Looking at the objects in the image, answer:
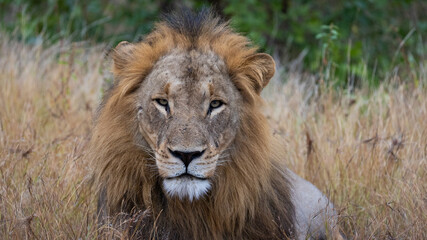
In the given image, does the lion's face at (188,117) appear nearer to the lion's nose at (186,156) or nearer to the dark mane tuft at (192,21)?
the lion's nose at (186,156)

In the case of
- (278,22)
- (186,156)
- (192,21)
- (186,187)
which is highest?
(278,22)

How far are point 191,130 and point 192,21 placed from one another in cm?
78

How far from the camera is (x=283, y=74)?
27.2ft

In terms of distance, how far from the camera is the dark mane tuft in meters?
3.72

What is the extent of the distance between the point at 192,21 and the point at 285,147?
1476 millimetres

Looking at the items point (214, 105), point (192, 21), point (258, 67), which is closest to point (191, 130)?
point (214, 105)

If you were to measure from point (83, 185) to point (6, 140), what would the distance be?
3.02 feet

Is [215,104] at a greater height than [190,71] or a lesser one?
lesser

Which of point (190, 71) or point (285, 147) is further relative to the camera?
point (285, 147)

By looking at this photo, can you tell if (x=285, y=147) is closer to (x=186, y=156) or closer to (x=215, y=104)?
(x=215, y=104)

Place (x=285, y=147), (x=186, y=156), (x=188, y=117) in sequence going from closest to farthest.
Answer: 1. (x=186, y=156)
2. (x=188, y=117)
3. (x=285, y=147)

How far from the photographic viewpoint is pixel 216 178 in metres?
3.50

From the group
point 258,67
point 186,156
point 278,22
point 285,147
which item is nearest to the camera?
point 186,156

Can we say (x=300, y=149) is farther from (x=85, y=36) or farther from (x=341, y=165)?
(x=85, y=36)
